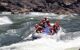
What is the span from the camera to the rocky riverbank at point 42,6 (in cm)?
4206

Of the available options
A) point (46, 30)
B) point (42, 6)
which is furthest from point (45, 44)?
point (42, 6)

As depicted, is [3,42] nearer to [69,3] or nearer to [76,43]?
[76,43]

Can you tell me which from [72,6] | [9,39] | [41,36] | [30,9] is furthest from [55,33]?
[72,6]

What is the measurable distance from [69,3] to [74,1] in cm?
119

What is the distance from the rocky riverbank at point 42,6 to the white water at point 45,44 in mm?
21271

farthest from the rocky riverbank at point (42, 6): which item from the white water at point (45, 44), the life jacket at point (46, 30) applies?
the white water at point (45, 44)

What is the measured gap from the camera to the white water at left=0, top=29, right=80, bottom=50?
18.3 metres

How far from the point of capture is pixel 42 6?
45281 mm

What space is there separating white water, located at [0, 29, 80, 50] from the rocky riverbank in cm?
2127

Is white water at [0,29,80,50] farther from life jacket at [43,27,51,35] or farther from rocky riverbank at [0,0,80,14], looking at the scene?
rocky riverbank at [0,0,80,14]

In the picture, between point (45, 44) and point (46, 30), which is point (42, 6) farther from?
point (45, 44)

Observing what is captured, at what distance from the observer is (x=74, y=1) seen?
49.6m

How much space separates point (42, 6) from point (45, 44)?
26.2 metres

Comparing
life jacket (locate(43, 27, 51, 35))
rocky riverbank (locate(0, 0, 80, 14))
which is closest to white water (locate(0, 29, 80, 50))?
life jacket (locate(43, 27, 51, 35))
